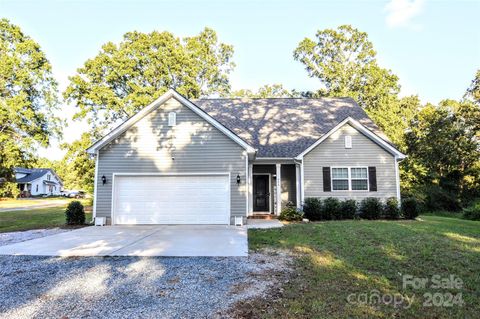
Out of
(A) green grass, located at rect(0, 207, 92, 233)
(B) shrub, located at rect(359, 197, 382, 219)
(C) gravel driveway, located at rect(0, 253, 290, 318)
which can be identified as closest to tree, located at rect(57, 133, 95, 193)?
(A) green grass, located at rect(0, 207, 92, 233)

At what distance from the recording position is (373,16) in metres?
13.4

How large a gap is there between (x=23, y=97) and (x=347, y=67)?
29.4 m

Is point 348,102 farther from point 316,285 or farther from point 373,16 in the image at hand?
point 316,285

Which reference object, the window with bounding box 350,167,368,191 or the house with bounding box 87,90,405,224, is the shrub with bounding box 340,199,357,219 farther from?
the window with bounding box 350,167,368,191

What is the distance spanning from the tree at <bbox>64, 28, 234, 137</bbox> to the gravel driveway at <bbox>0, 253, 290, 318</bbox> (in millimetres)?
19605

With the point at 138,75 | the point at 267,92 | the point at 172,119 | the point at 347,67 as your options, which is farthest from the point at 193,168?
the point at 347,67

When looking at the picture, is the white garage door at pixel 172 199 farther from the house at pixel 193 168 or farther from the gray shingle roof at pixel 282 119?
the gray shingle roof at pixel 282 119

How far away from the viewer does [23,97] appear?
23844 millimetres

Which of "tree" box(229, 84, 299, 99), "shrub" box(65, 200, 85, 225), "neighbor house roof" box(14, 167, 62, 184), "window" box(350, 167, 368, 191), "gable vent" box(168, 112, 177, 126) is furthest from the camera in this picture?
"neighbor house roof" box(14, 167, 62, 184)

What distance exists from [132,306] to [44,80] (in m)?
28.4

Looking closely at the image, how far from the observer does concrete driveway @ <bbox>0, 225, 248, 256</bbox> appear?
6.73 metres

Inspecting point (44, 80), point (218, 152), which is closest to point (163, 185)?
point (218, 152)

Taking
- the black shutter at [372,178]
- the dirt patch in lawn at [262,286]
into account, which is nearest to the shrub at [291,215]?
the black shutter at [372,178]

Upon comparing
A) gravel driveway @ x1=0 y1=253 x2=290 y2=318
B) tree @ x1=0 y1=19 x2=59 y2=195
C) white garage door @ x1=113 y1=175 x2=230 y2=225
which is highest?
tree @ x1=0 y1=19 x2=59 y2=195
